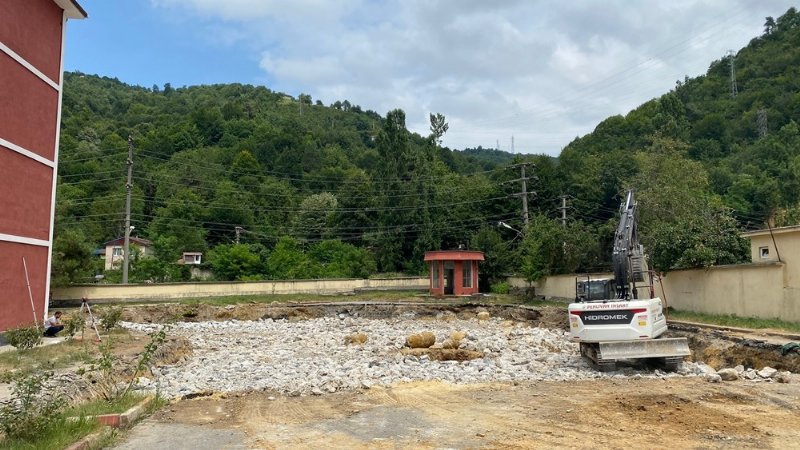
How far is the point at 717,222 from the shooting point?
80.1 feet

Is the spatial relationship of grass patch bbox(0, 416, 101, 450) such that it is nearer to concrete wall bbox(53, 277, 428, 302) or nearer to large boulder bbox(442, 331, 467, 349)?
large boulder bbox(442, 331, 467, 349)

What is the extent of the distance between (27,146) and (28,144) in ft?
0.32

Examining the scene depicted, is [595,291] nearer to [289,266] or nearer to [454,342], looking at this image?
[454,342]

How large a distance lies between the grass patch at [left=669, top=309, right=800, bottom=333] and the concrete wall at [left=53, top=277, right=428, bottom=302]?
25624 mm

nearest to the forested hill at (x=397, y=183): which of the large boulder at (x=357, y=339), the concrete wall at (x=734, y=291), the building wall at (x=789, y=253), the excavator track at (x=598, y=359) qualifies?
the concrete wall at (x=734, y=291)

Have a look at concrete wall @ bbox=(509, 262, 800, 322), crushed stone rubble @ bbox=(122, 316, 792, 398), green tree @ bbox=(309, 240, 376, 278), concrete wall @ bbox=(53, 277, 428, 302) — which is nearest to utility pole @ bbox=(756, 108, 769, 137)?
concrete wall @ bbox=(53, 277, 428, 302)

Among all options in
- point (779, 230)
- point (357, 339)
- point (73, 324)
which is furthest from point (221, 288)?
point (779, 230)

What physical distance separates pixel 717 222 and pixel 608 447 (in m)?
20.3

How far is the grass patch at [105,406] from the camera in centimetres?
859

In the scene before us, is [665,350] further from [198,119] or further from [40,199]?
[198,119]

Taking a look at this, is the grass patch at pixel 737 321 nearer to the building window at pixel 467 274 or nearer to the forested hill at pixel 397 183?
the forested hill at pixel 397 183

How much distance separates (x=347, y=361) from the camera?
17.5m

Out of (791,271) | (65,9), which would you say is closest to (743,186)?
(791,271)

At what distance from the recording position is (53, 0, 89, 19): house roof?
20.4 meters
